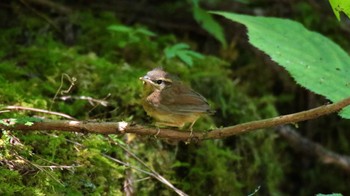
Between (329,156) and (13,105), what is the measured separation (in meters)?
3.07

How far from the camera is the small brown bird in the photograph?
288cm

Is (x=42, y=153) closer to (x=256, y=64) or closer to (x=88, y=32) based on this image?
(x=88, y=32)

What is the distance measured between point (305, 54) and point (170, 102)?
827 millimetres

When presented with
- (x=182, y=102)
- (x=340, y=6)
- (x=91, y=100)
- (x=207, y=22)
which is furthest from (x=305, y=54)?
(x=207, y=22)

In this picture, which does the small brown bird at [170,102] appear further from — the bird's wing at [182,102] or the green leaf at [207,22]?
the green leaf at [207,22]

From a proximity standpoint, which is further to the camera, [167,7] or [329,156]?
[167,7]

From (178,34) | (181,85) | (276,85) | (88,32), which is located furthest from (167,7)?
(181,85)

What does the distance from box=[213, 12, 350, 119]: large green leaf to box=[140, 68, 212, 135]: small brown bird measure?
0.48 metres

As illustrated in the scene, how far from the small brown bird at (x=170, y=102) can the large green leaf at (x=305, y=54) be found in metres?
0.48

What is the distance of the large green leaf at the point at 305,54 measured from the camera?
8.75ft

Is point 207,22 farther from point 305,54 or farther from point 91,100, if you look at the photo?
point 305,54

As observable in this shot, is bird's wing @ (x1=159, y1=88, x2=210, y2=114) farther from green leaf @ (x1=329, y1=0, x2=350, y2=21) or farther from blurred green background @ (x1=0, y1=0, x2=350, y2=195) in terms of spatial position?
green leaf @ (x1=329, y1=0, x2=350, y2=21)

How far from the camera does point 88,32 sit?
15.6ft

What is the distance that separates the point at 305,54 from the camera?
9.98ft
